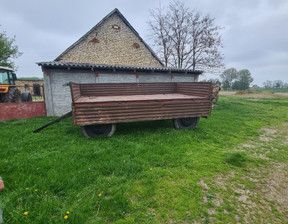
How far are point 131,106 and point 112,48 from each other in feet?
33.4

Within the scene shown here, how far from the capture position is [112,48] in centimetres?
1277

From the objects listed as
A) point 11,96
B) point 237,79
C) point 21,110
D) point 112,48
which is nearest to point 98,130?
point 21,110

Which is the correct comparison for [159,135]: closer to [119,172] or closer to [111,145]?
[111,145]

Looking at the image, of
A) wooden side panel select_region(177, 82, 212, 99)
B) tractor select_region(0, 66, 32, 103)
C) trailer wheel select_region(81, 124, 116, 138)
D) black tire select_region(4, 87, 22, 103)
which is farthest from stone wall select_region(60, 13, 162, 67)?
trailer wheel select_region(81, 124, 116, 138)

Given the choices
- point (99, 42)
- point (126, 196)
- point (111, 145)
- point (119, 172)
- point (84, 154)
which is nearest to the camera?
point (126, 196)

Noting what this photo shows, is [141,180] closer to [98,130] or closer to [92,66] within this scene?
[98,130]

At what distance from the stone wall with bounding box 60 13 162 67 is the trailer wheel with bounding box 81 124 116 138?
29.3 ft

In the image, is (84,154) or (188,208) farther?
(84,154)

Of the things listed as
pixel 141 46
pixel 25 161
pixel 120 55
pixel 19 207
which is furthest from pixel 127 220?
pixel 141 46

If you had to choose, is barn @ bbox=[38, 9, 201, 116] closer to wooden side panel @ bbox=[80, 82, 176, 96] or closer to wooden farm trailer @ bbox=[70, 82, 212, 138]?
wooden side panel @ bbox=[80, 82, 176, 96]

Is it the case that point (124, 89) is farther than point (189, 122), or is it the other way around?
point (124, 89)

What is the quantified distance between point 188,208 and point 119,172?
4.63 ft

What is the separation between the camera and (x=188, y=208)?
214 centimetres

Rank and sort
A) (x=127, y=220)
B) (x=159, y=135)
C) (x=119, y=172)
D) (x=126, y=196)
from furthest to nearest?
(x=159, y=135) < (x=119, y=172) < (x=126, y=196) < (x=127, y=220)
